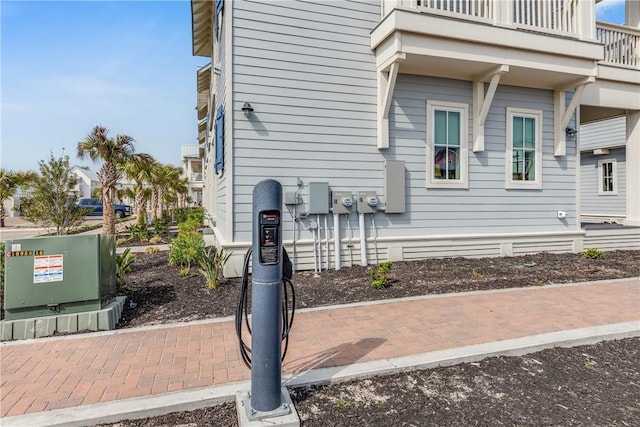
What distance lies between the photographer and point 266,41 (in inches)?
252

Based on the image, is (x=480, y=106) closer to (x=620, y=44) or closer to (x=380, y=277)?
(x=380, y=277)

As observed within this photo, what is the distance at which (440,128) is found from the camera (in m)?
7.41

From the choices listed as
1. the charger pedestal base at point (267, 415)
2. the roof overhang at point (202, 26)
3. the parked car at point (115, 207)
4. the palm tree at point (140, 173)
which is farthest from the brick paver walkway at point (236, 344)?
the parked car at point (115, 207)

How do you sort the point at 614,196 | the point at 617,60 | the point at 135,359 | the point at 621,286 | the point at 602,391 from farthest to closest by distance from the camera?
the point at 614,196, the point at 617,60, the point at 621,286, the point at 135,359, the point at 602,391

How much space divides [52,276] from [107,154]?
8.30 m

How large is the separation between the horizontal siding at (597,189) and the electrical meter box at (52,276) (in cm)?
1705

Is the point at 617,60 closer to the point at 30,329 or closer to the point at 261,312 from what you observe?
the point at 261,312

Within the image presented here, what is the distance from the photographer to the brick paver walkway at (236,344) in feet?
9.07

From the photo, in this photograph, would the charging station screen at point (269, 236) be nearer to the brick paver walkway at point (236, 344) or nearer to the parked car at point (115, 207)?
the brick paver walkway at point (236, 344)

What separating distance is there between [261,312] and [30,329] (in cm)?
298

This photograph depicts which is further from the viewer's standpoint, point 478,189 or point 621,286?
point 478,189

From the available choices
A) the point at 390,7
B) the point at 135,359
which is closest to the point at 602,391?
the point at 135,359

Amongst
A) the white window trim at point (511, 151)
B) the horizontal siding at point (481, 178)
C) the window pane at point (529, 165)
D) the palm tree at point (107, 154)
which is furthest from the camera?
the palm tree at point (107, 154)

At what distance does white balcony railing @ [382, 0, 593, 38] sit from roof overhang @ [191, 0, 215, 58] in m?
5.71
